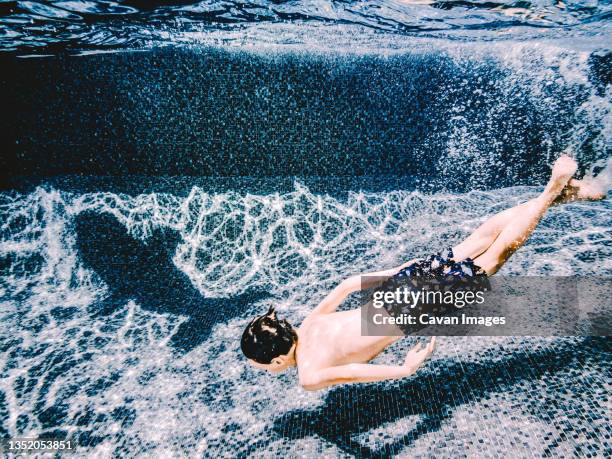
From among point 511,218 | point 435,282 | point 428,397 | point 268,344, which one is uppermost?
point 511,218

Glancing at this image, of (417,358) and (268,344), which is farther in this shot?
(268,344)

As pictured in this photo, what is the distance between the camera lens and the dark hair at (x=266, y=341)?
6.66 ft

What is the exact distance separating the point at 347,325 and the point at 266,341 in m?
0.54

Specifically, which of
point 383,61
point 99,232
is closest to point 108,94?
point 99,232

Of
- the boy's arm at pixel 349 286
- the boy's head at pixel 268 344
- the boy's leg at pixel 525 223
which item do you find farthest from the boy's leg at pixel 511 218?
the boy's head at pixel 268 344

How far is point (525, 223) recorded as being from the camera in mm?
2213

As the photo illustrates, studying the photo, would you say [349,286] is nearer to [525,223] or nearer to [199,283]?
[525,223]

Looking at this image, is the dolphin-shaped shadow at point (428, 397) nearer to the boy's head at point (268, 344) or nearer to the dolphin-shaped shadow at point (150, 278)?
the boy's head at point (268, 344)

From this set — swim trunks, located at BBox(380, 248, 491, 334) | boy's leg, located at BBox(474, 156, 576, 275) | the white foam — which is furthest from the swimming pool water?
boy's leg, located at BBox(474, 156, 576, 275)

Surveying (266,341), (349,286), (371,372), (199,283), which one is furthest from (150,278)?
(371,372)

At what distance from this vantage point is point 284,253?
416 cm

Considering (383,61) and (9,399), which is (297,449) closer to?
(9,399)

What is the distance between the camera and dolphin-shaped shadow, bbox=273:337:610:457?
203 cm

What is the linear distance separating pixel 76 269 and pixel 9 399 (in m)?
1.83
